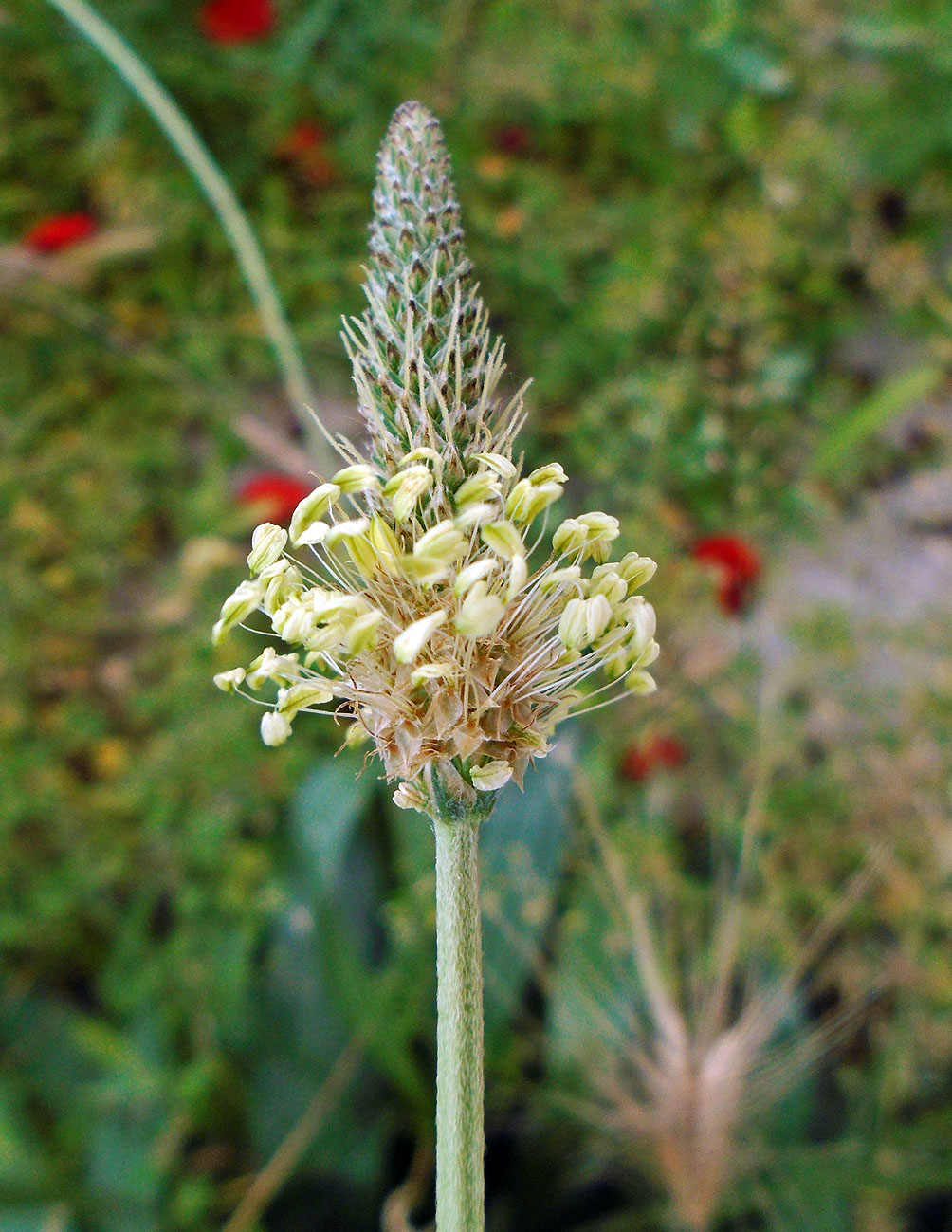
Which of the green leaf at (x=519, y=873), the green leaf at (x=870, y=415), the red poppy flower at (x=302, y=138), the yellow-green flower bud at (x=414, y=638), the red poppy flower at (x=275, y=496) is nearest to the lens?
the yellow-green flower bud at (x=414, y=638)

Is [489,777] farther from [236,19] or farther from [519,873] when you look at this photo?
[236,19]

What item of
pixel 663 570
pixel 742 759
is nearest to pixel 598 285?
pixel 663 570

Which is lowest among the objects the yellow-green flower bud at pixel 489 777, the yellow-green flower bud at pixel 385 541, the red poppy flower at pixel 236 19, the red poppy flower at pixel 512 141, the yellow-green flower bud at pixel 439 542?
the yellow-green flower bud at pixel 489 777

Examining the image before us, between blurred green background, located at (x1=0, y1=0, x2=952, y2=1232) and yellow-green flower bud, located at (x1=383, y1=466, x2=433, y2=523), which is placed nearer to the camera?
yellow-green flower bud, located at (x1=383, y1=466, x2=433, y2=523)

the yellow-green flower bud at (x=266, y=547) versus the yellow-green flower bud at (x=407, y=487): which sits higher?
the yellow-green flower bud at (x=266, y=547)

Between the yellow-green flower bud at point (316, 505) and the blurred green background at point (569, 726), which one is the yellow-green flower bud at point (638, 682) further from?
the blurred green background at point (569, 726)

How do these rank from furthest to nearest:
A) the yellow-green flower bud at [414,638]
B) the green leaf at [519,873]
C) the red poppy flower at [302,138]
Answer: the red poppy flower at [302,138] < the green leaf at [519,873] < the yellow-green flower bud at [414,638]

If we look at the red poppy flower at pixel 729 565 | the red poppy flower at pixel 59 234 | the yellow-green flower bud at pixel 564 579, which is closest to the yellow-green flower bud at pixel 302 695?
the yellow-green flower bud at pixel 564 579

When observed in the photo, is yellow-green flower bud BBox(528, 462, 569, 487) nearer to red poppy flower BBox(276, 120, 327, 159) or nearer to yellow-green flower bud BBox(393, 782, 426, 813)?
yellow-green flower bud BBox(393, 782, 426, 813)

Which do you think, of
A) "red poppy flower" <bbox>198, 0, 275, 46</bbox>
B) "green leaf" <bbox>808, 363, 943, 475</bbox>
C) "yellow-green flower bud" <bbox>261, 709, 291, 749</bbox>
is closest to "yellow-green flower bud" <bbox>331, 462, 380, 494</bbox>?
"yellow-green flower bud" <bbox>261, 709, 291, 749</bbox>
